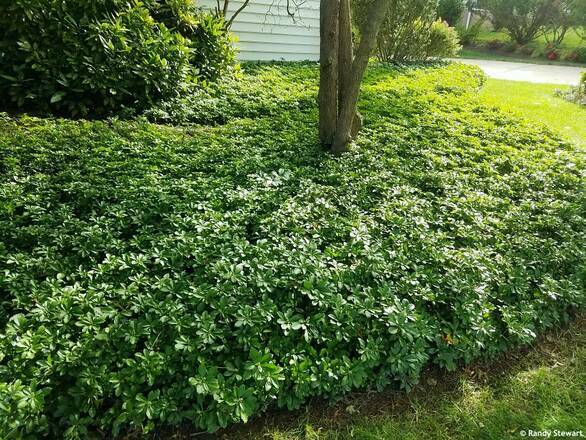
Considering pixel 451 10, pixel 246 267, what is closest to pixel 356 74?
pixel 246 267

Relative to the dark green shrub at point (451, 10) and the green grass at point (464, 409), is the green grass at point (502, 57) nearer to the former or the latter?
the dark green shrub at point (451, 10)

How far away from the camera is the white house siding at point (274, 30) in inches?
334

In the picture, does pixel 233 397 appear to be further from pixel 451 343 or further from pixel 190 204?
pixel 190 204

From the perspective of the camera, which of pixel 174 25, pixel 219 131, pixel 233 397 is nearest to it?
pixel 233 397

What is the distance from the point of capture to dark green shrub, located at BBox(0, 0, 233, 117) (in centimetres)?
464

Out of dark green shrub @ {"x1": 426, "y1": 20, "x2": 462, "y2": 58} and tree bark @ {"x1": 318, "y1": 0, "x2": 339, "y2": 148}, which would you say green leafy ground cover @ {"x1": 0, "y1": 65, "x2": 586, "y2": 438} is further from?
dark green shrub @ {"x1": 426, "y1": 20, "x2": 462, "y2": 58}

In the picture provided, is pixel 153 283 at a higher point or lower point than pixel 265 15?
lower

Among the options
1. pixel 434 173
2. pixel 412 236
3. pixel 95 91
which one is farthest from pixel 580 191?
pixel 95 91

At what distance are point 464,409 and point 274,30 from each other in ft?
28.2

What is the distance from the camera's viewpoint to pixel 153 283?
2336 mm

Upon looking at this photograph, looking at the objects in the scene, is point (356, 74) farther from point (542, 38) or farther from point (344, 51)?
point (542, 38)

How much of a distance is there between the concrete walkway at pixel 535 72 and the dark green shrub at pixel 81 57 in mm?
10947

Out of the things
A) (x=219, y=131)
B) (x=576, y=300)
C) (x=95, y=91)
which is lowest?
(x=576, y=300)

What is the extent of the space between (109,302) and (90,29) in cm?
397
